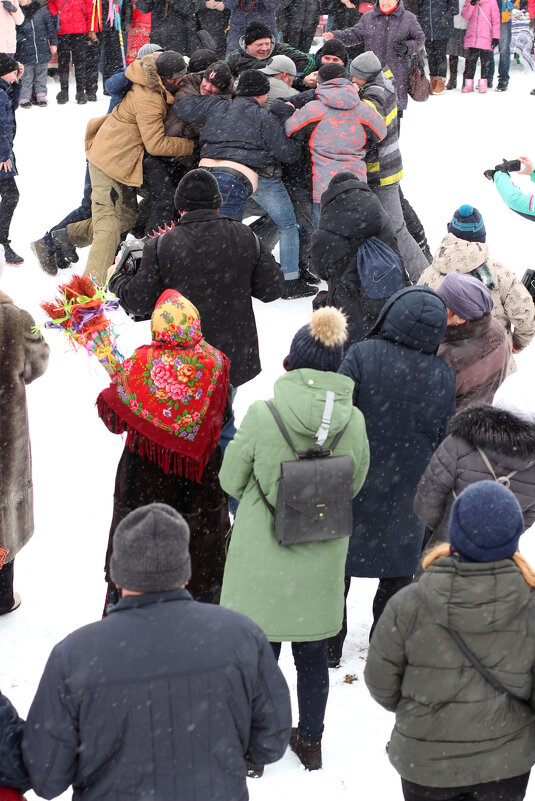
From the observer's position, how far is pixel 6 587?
4410 millimetres

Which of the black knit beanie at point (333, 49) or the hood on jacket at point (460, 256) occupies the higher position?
the black knit beanie at point (333, 49)

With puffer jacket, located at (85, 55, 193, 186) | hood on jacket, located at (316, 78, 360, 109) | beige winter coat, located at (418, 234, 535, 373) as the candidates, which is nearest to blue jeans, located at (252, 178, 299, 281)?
puffer jacket, located at (85, 55, 193, 186)

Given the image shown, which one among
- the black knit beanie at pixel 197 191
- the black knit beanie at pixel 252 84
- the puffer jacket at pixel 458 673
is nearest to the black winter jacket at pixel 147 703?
the puffer jacket at pixel 458 673

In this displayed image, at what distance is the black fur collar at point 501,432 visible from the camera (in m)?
3.27

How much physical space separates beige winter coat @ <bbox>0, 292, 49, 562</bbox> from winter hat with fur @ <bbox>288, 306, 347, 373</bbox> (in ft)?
4.39

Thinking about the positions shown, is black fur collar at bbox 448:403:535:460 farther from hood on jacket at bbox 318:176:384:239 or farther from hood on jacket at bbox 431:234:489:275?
hood on jacket at bbox 318:176:384:239

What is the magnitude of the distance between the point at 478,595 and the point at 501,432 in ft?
3.03

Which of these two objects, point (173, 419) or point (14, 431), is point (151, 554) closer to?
point (173, 419)

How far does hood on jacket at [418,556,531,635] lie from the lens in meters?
2.47

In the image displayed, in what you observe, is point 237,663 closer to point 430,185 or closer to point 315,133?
point 315,133

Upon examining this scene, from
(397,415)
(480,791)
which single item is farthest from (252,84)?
(480,791)

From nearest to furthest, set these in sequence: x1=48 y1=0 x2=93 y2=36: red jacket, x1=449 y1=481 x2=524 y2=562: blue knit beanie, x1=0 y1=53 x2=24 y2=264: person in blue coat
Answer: x1=449 y1=481 x2=524 y2=562: blue knit beanie
x1=0 y1=53 x2=24 y2=264: person in blue coat
x1=48 y1=0 x2=93 y2=36: red jacket

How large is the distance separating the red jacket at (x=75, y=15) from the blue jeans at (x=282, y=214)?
5.91 m

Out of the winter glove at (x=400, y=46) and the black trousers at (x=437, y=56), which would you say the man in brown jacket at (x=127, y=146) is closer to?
the winter glove at (x=400, y=46)
